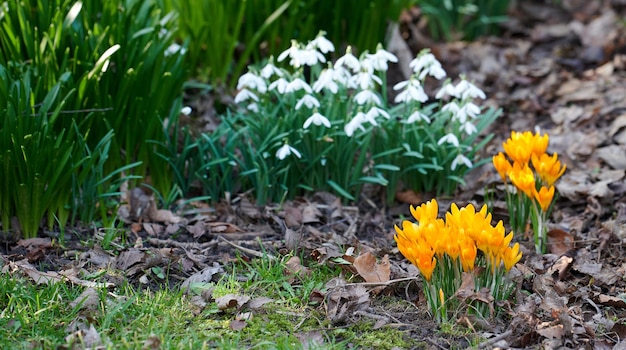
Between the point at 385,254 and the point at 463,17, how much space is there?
3563 millimetres

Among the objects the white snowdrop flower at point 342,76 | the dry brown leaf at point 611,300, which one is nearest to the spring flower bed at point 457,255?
the dry brown leaf at point 611,300

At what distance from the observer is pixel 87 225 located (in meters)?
3.34

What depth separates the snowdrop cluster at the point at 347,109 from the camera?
140 inches

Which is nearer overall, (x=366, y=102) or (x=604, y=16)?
(x=366, y=102)

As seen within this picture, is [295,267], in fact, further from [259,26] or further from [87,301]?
[259,26]

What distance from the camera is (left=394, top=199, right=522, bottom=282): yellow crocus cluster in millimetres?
2467

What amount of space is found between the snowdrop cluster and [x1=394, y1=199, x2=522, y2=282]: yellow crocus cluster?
3.40 feet

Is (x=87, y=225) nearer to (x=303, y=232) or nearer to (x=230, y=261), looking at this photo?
(x=230, y=261)

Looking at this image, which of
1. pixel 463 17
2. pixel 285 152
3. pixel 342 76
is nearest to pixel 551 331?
pixel 285 152

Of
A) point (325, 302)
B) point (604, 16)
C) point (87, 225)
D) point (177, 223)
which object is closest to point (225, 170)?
point (177, 223)

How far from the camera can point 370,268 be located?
2.87m

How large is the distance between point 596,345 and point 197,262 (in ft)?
4.62

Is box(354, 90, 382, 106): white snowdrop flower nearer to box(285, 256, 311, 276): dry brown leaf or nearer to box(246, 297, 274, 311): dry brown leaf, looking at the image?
box(285, 256, 311, 276): dry brown leaf

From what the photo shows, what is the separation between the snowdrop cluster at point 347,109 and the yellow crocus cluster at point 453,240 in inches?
40.8
